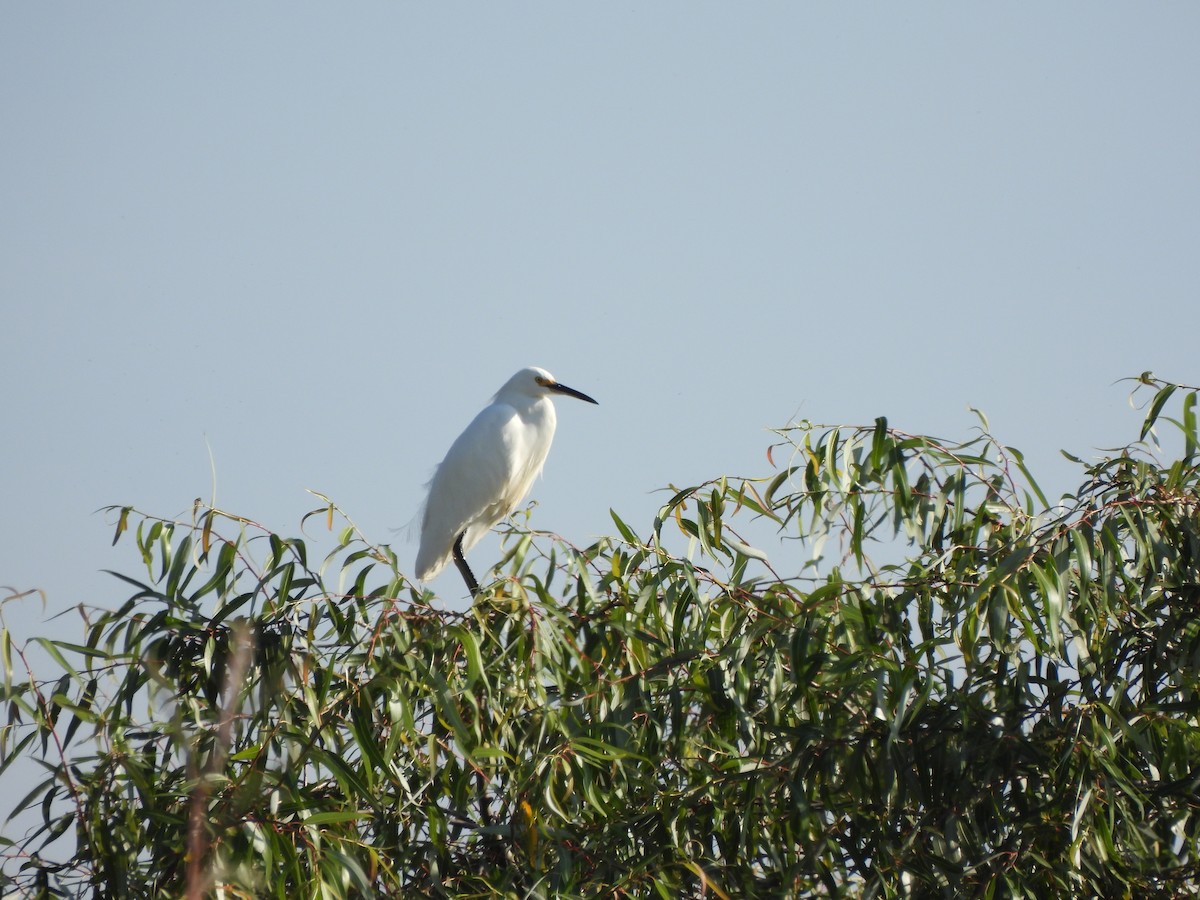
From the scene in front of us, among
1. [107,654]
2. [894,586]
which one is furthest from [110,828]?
[894,586]

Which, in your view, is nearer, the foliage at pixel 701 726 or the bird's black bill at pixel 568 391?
the foliage at pixel 701 726

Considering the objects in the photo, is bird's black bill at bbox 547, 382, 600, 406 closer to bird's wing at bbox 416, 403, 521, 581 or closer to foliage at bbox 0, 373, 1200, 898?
bird's wing at bbox 416, 403, 521, 581

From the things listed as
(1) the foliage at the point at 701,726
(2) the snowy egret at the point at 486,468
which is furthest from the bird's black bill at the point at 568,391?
(1) the foliage at the point at 701,726

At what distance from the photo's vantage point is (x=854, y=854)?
6.09 feet

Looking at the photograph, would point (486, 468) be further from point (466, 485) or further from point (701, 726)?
point (701, 726)

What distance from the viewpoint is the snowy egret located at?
4445 mm

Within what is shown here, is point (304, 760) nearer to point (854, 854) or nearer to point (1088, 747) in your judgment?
point (854, 854)

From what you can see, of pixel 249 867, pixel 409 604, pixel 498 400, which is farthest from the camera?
pixel 498 400

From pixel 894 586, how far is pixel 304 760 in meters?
0.93

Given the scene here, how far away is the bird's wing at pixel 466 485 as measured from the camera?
4441mm

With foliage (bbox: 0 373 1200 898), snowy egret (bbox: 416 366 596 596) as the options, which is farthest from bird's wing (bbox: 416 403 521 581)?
foliage (bbox: 0 373 1200 898)

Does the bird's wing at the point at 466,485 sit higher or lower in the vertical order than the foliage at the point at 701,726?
higher

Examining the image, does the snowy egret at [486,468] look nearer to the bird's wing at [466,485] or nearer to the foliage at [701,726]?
the bird's wing at [466,485]

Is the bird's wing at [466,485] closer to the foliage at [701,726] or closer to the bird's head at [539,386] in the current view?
the bird's head at [539,386]
